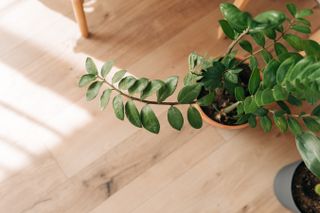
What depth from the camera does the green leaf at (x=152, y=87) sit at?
102cm

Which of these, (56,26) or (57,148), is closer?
(57,148)

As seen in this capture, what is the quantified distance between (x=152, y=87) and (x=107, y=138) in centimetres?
57

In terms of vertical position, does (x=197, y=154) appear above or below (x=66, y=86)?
below

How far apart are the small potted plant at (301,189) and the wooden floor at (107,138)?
0.60 feet

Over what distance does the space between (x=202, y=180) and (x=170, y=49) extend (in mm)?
542

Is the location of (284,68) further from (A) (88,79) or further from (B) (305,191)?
(B) (305,191)

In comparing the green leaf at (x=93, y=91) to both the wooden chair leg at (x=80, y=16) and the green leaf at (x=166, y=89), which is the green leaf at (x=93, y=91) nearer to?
the green leaf at (x=166, y=89)

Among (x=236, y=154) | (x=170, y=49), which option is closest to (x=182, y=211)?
(x=236, y=154)

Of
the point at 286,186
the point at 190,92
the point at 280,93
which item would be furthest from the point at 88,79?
the point at 286,186

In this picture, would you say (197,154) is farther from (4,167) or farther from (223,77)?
(4,167)

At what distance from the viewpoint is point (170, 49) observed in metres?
1.65

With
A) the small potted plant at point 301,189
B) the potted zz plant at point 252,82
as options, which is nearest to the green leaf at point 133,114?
the potted zz plant at point 252,82

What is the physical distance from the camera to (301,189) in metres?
1.34

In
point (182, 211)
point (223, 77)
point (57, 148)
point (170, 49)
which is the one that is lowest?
point (182, 211)
